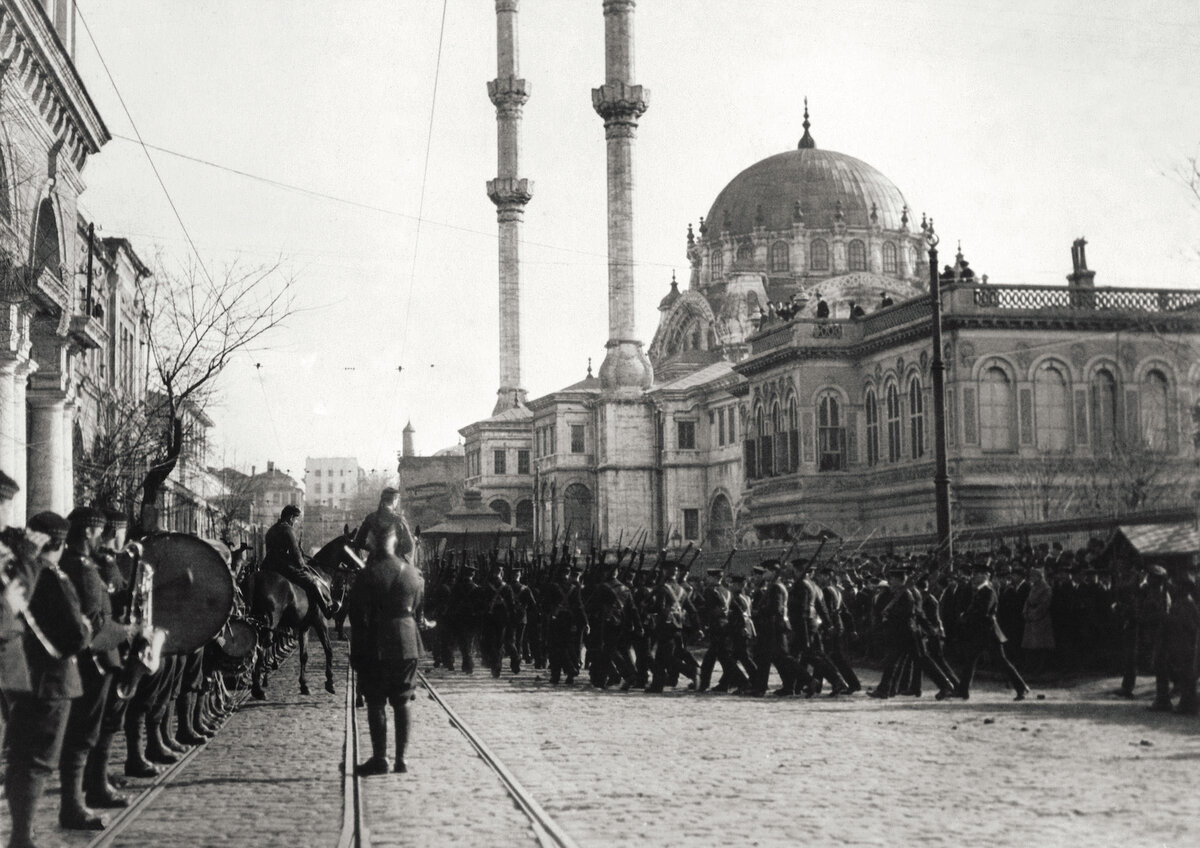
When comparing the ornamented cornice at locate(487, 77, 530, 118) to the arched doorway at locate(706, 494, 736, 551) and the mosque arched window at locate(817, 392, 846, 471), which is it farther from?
the mosque arched window at locate(817, 392, 846, 471)

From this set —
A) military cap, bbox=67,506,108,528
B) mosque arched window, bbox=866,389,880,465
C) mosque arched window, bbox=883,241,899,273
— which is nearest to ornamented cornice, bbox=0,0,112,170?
military cap, bbox=67,506,108,528

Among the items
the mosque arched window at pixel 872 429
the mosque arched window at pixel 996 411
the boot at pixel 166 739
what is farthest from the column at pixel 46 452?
the mosque arched window at pixel 872 429

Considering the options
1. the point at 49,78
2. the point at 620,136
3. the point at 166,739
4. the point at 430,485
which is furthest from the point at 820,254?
the point at 166,739

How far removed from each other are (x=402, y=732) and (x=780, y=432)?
4366 cm

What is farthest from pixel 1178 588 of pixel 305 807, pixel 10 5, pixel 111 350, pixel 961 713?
pixel 111 350

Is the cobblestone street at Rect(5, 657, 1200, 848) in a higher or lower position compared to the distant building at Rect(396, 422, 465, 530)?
lower

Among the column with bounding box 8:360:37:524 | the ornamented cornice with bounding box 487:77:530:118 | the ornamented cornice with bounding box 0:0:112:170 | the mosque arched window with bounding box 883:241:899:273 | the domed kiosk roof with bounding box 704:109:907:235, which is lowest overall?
the column with bounding box 8:360:37:524

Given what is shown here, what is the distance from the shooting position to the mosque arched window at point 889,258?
10069cm

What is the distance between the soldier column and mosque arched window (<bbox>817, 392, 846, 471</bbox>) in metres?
35.5

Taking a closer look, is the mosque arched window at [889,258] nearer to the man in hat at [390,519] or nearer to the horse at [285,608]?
the horse at [285,608]

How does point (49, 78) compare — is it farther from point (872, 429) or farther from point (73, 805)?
point (872, 429)

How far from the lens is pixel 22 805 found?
7.91m

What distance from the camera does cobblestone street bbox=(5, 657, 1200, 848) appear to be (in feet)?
29.0

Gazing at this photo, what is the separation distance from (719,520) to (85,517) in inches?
3108
